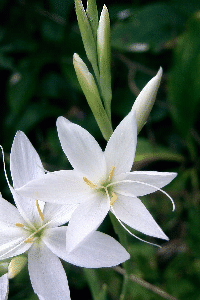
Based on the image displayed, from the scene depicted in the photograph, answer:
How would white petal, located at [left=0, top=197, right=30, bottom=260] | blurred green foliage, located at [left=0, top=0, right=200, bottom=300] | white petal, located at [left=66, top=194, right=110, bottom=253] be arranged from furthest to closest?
blurred green foliage, located at [left=0, top=0, right=200, bottom=300] < white petal, located at [left=0, top=197, right=30, bottom=260] < white petal, located at [left=66, top=194, right=110, bottom=253]

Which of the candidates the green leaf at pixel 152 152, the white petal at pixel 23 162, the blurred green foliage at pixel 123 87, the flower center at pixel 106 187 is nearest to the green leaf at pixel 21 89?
the blurred green foliage at pixel 123 87

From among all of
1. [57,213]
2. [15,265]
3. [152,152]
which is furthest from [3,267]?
[152,152]

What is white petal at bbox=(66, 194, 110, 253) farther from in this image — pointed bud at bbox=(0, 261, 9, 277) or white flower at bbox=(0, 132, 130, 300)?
pointed bud at bbox=(0, 261, 9, 277)

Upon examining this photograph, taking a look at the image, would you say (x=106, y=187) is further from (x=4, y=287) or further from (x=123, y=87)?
(x=123, y=87)

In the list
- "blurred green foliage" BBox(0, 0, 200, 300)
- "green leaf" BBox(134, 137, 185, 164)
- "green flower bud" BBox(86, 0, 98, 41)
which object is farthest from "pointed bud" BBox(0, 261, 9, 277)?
"green leaf" BBox(134, 137, 185, 164)

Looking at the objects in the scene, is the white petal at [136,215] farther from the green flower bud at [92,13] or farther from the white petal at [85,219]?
the green flower bud at [92,13]

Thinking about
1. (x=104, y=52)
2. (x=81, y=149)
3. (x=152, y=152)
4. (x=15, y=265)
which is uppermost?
(x=104, y=52)

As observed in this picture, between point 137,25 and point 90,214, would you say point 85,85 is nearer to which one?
point 90,214
